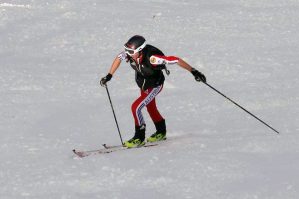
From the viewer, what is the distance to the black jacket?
29.1 feet

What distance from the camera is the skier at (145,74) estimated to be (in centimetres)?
873

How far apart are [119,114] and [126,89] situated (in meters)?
1.84

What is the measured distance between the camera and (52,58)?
1563 centimetres

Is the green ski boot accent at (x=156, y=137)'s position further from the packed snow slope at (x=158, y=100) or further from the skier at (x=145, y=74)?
the packed snow slope at (x=158, y=100)

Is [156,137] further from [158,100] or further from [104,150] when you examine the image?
[158,100]

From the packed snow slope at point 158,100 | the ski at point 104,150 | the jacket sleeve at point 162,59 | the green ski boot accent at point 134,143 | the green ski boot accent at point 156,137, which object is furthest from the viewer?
the green ski boot accent at point 156,137

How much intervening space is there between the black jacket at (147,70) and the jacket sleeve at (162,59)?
0.30 feet

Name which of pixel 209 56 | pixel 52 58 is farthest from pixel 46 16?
pixel 209 56

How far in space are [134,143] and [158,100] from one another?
119 inches

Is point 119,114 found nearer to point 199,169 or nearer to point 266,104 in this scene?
point 266,104

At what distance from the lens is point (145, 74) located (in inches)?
357

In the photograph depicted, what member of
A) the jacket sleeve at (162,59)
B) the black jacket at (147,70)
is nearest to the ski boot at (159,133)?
the black jacket at (147,70)

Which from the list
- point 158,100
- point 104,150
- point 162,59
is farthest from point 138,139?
point 158,100

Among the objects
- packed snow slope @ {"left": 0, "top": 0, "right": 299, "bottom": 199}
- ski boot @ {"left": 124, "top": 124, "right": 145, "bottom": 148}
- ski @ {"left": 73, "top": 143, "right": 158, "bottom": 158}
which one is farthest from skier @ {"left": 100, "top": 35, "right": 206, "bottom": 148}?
packed snow slope @ {"left": 0, "top": 0, "right": 299, "bottom": 199}
